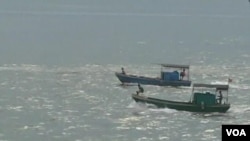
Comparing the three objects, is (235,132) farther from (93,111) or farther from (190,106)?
(93,111)

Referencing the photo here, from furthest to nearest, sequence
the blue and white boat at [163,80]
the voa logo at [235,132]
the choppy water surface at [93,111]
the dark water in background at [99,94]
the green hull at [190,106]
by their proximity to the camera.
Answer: the blue and white boat at [163,80]
the green hull at [190,106]
the dark water in background at [99,94]
the choppy water surface at [93,111]
the voa logo at [235,132]

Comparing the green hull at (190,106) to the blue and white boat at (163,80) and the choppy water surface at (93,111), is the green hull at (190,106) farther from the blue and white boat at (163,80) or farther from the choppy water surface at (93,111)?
the blue and white boat at (163,80)

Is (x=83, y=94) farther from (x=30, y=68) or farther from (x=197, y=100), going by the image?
(x=30, y=68)

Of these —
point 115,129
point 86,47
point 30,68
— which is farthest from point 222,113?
point 86,47

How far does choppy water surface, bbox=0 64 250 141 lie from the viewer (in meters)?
61.2

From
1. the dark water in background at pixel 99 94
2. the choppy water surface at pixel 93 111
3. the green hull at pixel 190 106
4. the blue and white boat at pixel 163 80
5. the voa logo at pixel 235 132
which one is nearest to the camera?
the voa logo at pixel 235 132

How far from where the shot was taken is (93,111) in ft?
236

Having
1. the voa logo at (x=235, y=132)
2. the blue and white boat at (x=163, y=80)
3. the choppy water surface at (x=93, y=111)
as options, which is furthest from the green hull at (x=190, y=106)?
the voa logo at (x=235, y=132)

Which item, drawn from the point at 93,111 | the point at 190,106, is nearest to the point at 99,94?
the point at 93,111

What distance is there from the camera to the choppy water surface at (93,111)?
6125 cm

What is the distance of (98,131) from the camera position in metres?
61.7

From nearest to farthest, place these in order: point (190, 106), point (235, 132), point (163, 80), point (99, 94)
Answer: point (235, 132) → point (190, 106) → point (99, 94) → point (163, 80)

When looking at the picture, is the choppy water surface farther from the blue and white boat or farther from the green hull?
the blue and white boat

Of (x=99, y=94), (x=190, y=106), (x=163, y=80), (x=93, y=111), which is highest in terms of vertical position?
(x=163, y=80)
